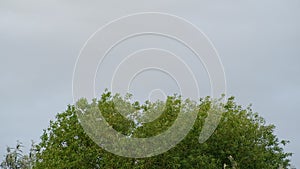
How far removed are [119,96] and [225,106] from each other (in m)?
9.82

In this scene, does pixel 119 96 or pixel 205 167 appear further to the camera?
pixel 119 96

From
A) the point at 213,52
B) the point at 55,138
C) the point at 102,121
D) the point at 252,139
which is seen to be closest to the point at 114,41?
the point at 213,52

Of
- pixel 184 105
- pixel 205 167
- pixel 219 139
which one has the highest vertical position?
pixel 184 105

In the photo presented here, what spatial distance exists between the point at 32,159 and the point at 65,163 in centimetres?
867

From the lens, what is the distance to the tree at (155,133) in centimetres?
4097

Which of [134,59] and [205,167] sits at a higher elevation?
[134,59]

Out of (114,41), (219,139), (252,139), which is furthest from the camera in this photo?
(252,139)

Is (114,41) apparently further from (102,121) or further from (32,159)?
(32,159)

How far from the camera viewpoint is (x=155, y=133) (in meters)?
41.8

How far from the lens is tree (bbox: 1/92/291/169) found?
134ft

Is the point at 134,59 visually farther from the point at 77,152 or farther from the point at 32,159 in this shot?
the point at 32,159

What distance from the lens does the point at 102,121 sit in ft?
145

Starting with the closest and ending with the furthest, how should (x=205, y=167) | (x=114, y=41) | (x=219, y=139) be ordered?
(x=114, y=41), (x=205, y=167), (x=219, y=139)

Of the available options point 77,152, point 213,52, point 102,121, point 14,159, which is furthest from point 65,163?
point 213,52
